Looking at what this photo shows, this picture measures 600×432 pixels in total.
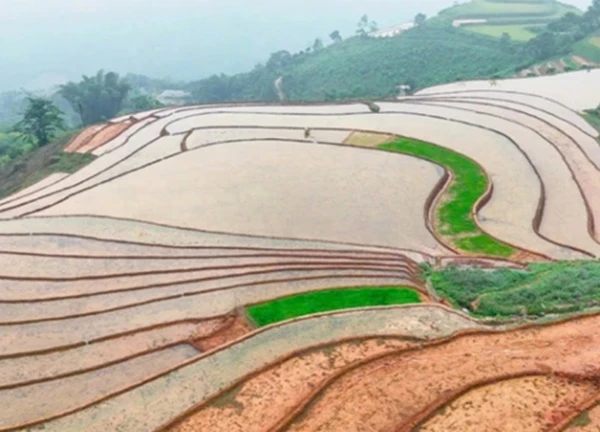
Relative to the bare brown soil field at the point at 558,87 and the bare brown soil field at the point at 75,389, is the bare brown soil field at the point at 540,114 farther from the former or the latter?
the bare brown soil field at the point at 75,389

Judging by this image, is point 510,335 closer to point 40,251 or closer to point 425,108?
point 40,251

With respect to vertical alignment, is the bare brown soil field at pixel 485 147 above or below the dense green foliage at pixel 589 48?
below

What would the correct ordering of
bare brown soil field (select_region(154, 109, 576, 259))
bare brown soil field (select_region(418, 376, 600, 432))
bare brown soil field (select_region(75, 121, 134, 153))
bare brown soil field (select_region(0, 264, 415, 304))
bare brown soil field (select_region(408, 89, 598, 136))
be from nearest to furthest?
1. bare brown soil field (select_region(418, 376, 600, 432))
2. bare brown soil field (select_region(0, 264, 415, 304))
3. bare brown soil field (select_region(154, 109, 576, 259))
4. bare brown soil field (select_region(75, 121, 134, 153))
5. bare brown soil field (select_region(408, 89, 598, 136))

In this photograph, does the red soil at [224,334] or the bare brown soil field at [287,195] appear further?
the bare brown soil field at [287,195]

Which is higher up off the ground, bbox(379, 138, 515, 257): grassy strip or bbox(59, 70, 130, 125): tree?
bbox(59, 70, 130, 125): tree

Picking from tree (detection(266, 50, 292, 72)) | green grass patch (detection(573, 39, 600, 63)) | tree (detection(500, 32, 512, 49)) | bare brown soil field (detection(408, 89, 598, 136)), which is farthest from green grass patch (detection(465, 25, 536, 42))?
bare brown soil field (detection(408, 89, 598, 136))

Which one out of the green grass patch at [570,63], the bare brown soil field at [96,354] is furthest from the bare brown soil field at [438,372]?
the green grass patch at [570,63]

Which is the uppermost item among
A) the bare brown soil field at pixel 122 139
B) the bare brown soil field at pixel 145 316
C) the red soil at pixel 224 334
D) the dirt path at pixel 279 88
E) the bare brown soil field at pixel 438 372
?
the dirt path at pixel 279 88

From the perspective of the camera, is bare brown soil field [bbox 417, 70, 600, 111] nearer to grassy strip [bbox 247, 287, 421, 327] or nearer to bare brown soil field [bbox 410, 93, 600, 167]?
bare brown soil field [bbox 410, 93, 600, 167]
